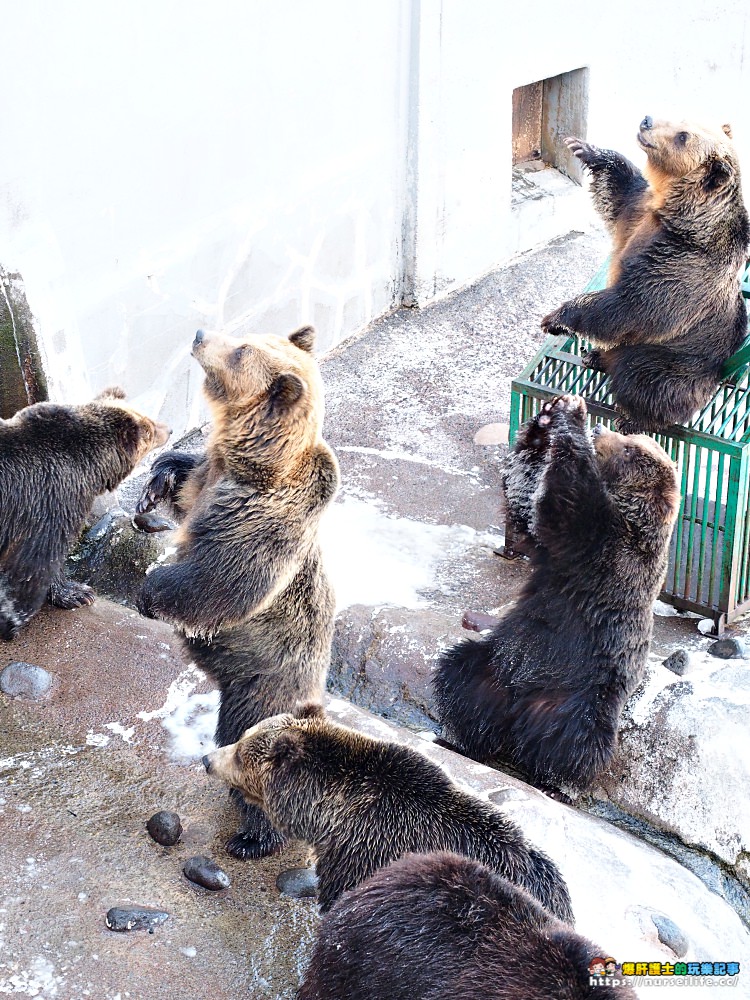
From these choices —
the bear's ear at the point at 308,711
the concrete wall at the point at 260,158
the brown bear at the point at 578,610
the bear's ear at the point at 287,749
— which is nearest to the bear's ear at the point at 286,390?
the bear's ear at the point at 308,711

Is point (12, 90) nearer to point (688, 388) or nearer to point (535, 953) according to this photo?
point (688, 388)

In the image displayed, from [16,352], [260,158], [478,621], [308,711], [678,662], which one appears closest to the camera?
[308,711]

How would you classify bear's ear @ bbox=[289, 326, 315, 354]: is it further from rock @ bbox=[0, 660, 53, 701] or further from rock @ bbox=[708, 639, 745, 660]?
rock @ bbox=[708, 639, 745, 660]

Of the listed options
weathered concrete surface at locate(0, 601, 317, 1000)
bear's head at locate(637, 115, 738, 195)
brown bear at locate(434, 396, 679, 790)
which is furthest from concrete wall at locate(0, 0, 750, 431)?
brown bear at locate(434, 396, 679, 790)

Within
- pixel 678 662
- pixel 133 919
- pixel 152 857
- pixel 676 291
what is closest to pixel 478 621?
pixel 678 662

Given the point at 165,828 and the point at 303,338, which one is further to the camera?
the point at 303,338

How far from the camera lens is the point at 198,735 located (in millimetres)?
5484

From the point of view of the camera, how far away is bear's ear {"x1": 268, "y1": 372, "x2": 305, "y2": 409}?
4578 millimetres

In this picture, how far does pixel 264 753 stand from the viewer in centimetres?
432

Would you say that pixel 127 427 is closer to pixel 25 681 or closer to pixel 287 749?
pixel 25 681

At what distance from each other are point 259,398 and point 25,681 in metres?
1.95

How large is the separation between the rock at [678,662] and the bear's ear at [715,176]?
249cm

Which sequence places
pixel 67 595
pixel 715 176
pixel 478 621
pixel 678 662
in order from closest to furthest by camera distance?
pixel 67 595
pixel 678 662
pixel 715 176
pixel 478 621

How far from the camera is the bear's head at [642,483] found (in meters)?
5.45
